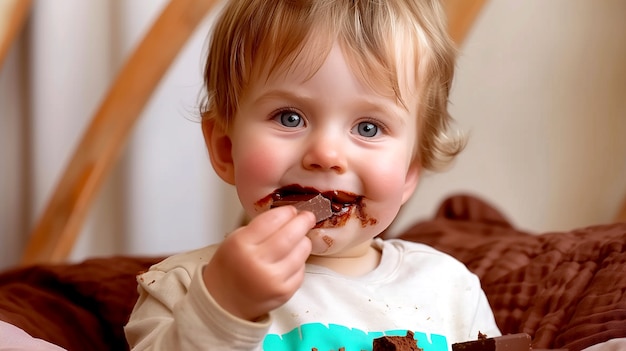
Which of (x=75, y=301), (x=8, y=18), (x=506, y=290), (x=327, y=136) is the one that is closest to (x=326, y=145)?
(x=327, y=136)

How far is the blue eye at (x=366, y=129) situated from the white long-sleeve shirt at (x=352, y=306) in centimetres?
15

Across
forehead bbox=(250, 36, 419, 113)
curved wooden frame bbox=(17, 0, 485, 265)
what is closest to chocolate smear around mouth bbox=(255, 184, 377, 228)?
forehead bbox=(250, 36, 419, 113)

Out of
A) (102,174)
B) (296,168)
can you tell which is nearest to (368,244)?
(296,168)

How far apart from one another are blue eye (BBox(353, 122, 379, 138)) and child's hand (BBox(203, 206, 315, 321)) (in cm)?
17

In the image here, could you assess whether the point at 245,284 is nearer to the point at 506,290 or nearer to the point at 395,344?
the point at 395,344

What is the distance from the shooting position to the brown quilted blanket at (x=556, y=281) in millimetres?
912

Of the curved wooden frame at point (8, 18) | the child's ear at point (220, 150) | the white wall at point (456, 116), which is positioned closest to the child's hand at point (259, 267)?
the child's ear at point (220, 150)

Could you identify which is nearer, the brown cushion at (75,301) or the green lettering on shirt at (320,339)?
the green lettering on shirt at (320,339)

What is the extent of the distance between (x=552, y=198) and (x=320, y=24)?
1.05 m

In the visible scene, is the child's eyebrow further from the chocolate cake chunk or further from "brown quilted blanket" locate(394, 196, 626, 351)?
"brown quilted blanket" locate(394, 196, 626, 351)

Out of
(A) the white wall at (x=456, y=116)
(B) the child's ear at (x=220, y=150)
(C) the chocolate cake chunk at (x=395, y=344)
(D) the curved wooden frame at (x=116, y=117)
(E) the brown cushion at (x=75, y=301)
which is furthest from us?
(A) the white wall at (x=456, y=116)

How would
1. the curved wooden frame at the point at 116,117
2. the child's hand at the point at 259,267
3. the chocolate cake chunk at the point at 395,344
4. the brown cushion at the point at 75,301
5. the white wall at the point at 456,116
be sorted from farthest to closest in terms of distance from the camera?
the white wall at the point at 456,116 → the curved wooden frame at the point at 116,117 → the brown cushion at the point at 75,301 → the chocolate cake chunk at the point at 395,344 → the child's hand at the point at 259,267

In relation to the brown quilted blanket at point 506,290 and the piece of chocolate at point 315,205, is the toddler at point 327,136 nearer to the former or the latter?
the piece of chocolate at point 315,205

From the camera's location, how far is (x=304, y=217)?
0.67 m
